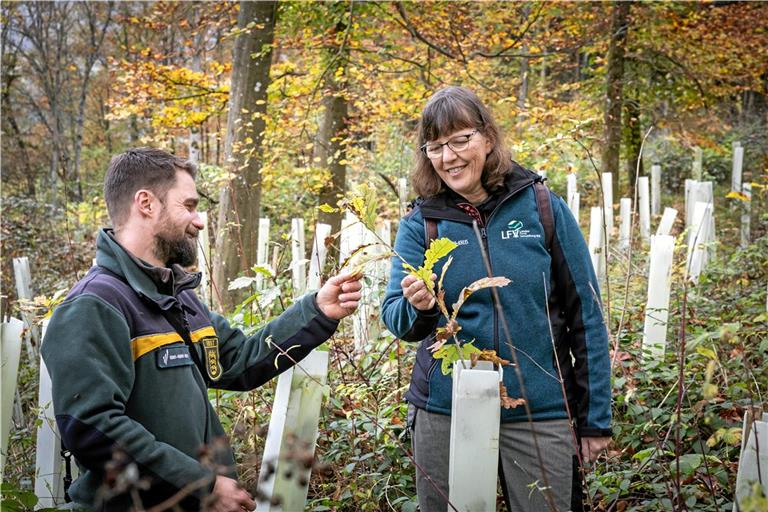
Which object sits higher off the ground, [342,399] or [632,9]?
[632,9]

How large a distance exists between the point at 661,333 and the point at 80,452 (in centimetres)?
327

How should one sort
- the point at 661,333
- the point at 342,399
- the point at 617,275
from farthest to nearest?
the point at 617,275 < the point at 661,333 < the point at 342,399

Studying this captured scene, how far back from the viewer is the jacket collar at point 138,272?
2027 millimetres

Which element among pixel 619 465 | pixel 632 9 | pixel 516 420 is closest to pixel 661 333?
pixel 619 465

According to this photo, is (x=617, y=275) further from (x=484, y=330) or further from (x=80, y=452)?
(x=80, y=452)

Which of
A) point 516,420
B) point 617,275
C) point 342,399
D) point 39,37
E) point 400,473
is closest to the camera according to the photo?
point 516,420

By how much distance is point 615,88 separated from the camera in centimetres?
1042

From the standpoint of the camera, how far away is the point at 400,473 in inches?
117

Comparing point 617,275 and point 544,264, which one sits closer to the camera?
point 544,264

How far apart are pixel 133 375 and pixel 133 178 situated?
0.65 m

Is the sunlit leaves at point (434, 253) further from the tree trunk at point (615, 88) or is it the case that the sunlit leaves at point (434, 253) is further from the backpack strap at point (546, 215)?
the tree trunk at point (615, 88)

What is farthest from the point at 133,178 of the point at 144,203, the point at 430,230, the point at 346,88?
the point at 346,88

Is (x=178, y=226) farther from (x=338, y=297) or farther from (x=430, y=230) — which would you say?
(x=430, y=230)

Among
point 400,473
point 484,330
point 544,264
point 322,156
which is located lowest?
point 400,473
